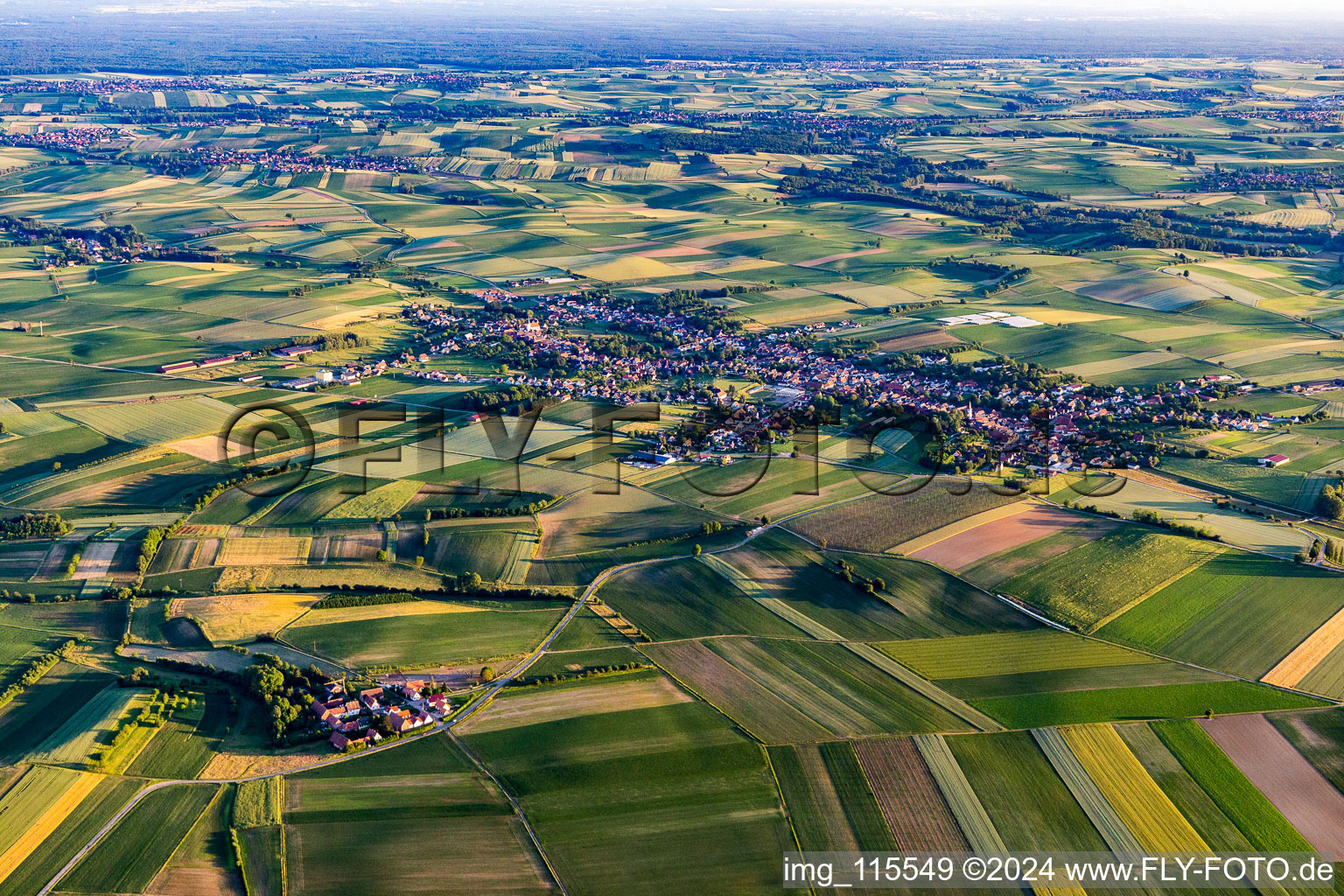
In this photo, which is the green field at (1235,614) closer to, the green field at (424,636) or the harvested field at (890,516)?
the harvested field at (890,516)

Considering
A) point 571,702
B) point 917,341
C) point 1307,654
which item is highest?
point 917,341

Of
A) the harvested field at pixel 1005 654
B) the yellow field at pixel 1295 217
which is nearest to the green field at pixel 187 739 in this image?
the harvested field at pixel 1005 654

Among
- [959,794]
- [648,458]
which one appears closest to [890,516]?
[648,458]

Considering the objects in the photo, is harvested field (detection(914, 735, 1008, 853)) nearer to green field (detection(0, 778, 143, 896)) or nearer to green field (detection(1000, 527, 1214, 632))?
green field (detection(1000, 527, 1214, 632))

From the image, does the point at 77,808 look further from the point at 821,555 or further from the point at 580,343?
the point at 580,343

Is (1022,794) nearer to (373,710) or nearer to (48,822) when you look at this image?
(373,710)

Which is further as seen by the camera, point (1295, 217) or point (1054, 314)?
point (1295, 217)

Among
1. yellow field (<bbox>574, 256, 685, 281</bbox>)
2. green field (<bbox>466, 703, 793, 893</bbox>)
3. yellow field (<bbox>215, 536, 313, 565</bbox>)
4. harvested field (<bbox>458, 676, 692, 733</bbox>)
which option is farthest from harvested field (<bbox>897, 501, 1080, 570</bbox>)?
yellow field (<bbox>574, 256, 685, 281</bbox>)
